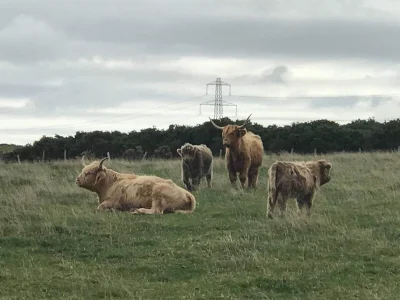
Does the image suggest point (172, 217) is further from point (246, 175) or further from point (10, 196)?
point (246, 175)

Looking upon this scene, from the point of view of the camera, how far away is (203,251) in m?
8.12

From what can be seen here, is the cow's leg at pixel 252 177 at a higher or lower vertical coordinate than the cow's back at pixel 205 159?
lower

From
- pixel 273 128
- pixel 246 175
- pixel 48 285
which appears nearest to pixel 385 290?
pixel 48 285

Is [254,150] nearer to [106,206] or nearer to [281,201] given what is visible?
[106,206]

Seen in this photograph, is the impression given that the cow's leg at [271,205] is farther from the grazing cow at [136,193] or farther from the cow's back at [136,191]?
the cow's back at [136,191]

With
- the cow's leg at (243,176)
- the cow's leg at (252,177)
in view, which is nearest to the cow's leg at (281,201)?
the cow's leg at (243,176)

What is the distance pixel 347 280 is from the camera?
6.86 m

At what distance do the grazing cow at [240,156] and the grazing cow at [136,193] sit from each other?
12.6 ft

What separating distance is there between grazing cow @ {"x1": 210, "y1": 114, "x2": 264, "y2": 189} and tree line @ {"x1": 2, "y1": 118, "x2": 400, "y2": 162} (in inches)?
943

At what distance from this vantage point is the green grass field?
6594mm

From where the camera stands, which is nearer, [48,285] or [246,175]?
[48,285]

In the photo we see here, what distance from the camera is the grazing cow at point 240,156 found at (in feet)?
53.4

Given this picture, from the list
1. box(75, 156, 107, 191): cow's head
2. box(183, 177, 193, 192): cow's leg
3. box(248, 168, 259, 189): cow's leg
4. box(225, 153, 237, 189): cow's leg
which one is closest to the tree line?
box(248, 168, 259, 189): cow's leg

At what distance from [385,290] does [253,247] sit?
209 centimetres
